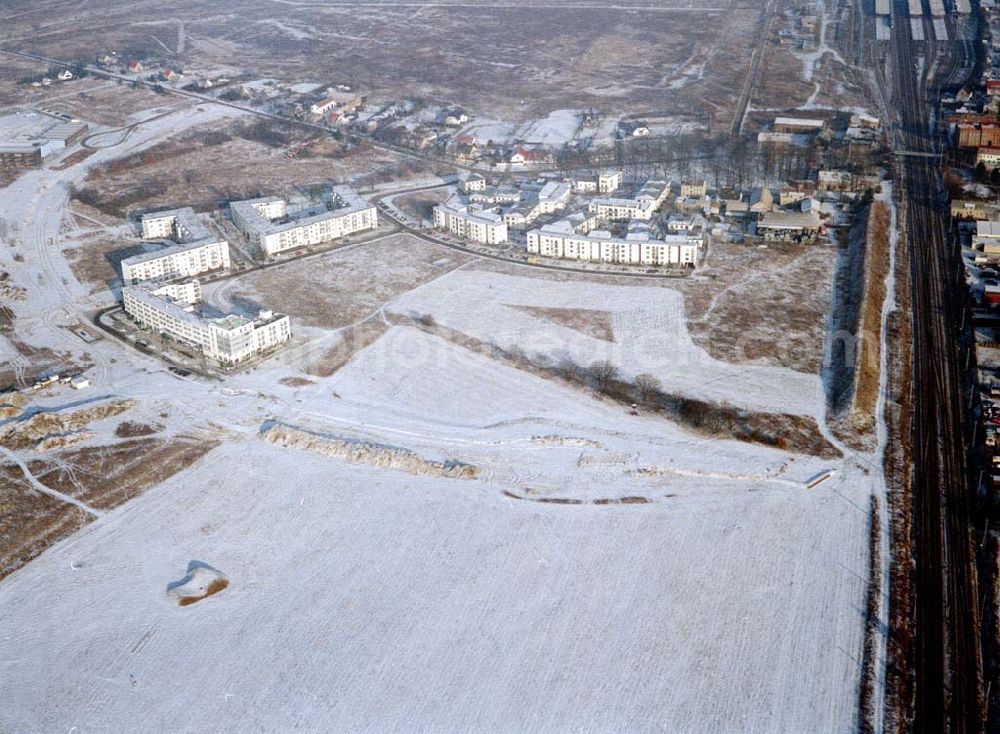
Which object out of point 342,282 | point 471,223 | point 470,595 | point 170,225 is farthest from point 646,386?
point 170,225

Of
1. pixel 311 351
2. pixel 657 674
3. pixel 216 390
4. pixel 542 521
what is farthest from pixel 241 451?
pixel 657 674

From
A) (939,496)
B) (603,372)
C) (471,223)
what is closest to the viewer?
(939,496)

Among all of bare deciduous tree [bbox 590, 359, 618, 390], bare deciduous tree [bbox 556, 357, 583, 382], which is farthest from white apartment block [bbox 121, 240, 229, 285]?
bare deciduous tree [bbox 590, 359, 618, 390]

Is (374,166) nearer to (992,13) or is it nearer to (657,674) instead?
(657,674)

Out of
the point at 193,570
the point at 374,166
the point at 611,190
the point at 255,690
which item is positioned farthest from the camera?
the point at 374,166

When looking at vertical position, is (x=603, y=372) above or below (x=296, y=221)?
below

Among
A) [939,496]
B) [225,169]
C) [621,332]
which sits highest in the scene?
[225,169]

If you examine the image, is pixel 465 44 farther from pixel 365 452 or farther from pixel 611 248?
pixel 365 452
